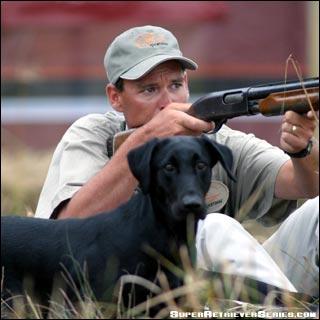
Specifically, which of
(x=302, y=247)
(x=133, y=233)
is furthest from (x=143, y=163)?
(x=302, y=247)

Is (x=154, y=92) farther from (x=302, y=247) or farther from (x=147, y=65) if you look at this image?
(x=302, y=247)

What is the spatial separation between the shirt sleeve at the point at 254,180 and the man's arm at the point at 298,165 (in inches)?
1.9

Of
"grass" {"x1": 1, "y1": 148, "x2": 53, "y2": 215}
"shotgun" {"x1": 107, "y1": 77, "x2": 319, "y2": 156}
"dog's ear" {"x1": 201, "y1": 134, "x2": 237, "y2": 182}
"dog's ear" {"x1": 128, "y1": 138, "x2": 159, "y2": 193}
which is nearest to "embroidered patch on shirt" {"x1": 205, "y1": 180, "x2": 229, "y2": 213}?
→ "shotgun" {"x1": 107, "y1": 77, "x2": 319, "y2": 156}

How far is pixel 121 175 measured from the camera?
5.29 metres

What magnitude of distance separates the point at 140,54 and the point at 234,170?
2.14 feet

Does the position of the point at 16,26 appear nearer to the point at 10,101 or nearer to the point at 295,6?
the point at 10,101

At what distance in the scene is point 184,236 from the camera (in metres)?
4.73

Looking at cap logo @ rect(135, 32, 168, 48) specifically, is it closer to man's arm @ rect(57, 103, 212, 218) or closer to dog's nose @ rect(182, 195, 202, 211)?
man's arm @ rect(57, 103, 212, 218)

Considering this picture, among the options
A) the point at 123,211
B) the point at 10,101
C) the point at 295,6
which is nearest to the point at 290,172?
the point at 123,211

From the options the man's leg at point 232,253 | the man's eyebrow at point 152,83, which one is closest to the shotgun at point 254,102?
the man's eyebrow at point 152,83

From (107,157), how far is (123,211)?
3.03 feet

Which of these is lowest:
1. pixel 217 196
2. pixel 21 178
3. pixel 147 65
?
pixel 21 178

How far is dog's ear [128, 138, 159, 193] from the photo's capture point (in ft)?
15.2

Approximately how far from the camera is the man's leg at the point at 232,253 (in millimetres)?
4891
